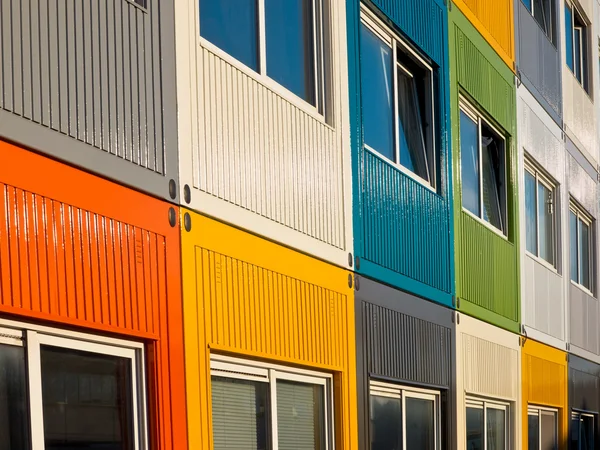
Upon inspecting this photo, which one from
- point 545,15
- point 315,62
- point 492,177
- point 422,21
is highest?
point 545,15

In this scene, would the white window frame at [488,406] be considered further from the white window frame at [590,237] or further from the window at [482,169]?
the white window frame at [590,237]

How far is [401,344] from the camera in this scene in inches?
421

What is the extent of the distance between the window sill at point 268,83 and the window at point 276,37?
0.23 ft

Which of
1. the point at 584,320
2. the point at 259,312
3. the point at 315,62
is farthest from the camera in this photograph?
the point at 584,320

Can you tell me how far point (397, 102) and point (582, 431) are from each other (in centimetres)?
993

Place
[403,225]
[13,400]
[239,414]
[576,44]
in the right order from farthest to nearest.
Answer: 1. [576,44]
2. [403,225]
3. [239,414]
4. [13,400]

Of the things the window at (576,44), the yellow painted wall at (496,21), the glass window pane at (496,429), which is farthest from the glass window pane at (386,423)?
the window at (576,44)

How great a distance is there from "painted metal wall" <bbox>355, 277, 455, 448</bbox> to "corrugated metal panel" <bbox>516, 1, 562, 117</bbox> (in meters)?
5.52

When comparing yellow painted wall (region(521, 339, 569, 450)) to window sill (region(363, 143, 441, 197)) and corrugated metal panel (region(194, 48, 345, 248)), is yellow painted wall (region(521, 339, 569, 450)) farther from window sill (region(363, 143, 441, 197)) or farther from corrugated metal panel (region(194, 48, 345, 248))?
corrugated metal panel (region(194, 48, 345, 248))

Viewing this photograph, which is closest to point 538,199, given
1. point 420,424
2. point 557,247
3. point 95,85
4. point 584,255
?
point 557,247

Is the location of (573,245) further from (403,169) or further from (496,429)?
(403,169)

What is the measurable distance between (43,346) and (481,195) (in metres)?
9.22

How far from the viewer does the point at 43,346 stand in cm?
559

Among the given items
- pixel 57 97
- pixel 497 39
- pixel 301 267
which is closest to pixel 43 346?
pixel 57 97
